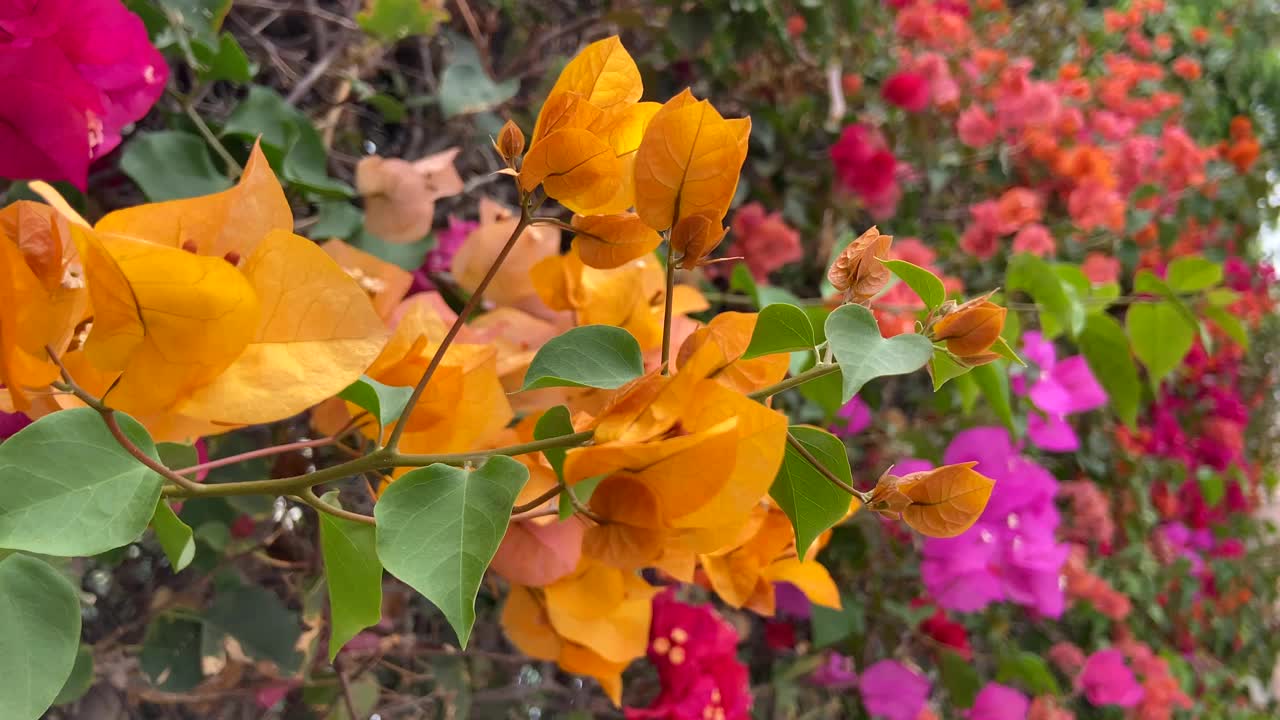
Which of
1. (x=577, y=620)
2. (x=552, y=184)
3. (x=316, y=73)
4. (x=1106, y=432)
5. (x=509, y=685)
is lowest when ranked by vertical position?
(x=1106, y=432)

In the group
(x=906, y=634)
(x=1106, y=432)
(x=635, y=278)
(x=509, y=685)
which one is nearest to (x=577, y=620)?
(x=635, y=278)

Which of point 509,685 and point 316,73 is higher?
point 316,73

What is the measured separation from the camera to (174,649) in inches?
22.5

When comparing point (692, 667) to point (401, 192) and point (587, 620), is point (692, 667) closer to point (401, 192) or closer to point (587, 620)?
point (587, 620)

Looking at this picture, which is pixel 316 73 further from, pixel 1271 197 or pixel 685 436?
pixel 1271 197

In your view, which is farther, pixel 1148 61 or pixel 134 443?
pixel 1148 61

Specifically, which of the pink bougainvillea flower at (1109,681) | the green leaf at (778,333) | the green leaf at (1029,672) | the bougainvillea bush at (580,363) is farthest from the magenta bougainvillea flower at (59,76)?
the pink bougainvillea flower at (1109,681)

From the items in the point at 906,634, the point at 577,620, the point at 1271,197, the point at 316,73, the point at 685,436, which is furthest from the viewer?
the point at 1271,197

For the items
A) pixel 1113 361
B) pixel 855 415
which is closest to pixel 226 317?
pixel 1113 361

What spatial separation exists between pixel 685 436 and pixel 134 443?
14cm

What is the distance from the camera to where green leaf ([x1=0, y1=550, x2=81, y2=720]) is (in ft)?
0.67

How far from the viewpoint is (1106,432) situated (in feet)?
5.03

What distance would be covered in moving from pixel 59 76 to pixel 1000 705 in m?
1.08

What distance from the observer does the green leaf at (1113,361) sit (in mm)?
680
